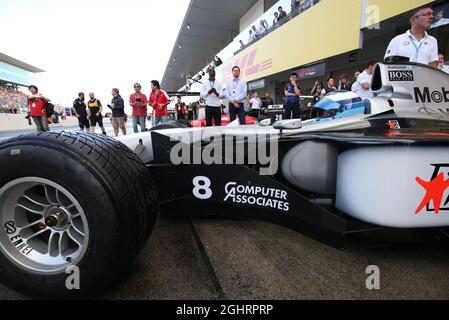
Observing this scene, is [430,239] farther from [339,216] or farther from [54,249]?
[54,249]

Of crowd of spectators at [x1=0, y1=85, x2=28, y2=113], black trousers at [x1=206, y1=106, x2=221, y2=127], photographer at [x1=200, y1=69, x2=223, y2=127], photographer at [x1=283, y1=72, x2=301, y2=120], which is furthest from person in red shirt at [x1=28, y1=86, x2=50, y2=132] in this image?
crowd of spectators at [x1=0, y1=85, x2=28, y2=113]

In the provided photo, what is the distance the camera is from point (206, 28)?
20547 millimetres

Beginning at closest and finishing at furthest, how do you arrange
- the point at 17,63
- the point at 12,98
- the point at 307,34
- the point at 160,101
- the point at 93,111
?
1. the point at 160,101
2. the point at 93,111
3. the point at 307,34
4. the point at 12,98
5. the point at 17,63

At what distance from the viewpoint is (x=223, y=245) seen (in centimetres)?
147

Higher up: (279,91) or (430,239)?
(279,91)

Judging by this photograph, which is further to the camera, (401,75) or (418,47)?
(418,47)

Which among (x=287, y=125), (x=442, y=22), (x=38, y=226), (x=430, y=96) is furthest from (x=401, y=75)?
(x=442, y=22)

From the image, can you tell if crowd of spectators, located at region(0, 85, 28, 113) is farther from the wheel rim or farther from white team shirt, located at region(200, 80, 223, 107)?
the wheel rim

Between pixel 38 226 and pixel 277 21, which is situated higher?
pixel 277 21

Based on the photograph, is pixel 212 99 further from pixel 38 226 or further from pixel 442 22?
pixel 442 22

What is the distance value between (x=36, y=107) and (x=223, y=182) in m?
7.32

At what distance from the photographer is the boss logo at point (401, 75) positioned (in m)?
1.66
